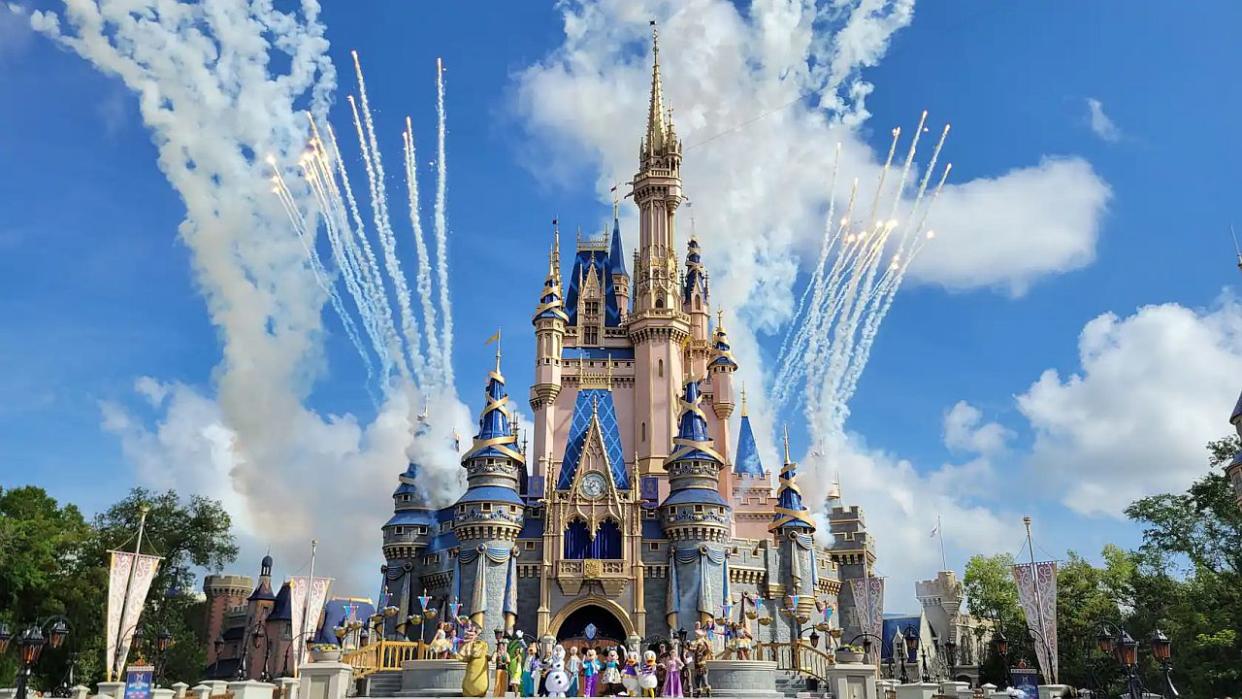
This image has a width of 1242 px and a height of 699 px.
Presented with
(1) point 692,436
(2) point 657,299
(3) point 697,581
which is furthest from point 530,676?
(2) point 657,299

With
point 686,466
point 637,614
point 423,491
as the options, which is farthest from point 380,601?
point 686,466

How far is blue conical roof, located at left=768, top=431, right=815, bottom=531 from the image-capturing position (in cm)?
6153

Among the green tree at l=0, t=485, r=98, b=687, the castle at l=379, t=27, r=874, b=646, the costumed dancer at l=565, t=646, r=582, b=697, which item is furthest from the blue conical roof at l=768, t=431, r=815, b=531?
the green tree at l=0, t=485, r=98, b=687

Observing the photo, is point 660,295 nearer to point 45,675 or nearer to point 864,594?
point 864,594

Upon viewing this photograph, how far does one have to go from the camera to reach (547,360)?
69938 millimetres

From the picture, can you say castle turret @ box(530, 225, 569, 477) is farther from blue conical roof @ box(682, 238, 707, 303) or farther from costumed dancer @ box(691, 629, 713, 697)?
costumed dancer @ box(691, 629, 713, 697)

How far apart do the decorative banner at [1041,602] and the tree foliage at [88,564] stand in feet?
133

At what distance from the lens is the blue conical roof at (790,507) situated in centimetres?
6153

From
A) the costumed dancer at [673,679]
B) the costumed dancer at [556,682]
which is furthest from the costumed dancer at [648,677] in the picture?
the costumed dancer at [556,682]

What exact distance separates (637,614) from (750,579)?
321 inches

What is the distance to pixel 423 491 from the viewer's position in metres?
64.2

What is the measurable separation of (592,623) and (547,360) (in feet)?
69.1

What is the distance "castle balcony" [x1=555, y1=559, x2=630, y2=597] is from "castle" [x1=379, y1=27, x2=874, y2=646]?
0.31 feet

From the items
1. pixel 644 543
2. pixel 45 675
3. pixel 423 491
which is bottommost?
pixel 45 675
